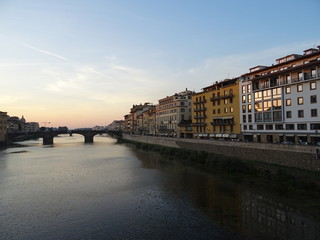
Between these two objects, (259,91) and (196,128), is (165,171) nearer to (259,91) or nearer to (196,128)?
(259,91)

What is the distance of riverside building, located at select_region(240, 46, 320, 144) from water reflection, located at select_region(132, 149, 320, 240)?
17354mm

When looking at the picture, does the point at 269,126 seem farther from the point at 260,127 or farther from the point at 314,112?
the point at 314,112

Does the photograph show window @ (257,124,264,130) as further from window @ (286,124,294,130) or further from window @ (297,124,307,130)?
window @ (297,124,307,130)

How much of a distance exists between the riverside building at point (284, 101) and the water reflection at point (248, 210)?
683 inches

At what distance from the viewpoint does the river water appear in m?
16.5

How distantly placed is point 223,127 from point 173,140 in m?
14.9

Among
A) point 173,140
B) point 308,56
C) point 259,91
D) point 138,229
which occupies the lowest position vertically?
point 138,229

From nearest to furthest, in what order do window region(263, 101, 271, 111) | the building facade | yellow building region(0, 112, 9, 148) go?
window region(263, 101, 271, 111)
the building facade
yellow building region(0, 112, 9, 148)

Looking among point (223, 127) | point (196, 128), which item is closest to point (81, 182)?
point (223, 127)

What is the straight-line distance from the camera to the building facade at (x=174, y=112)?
73.8m

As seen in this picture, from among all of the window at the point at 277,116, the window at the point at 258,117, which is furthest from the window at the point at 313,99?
the window at the point at 258,117

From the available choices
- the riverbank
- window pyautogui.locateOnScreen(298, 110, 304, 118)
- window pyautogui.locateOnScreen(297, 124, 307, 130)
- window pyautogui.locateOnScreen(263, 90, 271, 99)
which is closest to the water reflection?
the riverbank

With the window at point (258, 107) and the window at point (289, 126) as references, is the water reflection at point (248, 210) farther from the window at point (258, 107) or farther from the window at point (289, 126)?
the window at point (258, 107)

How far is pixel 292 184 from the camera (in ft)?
81.3
